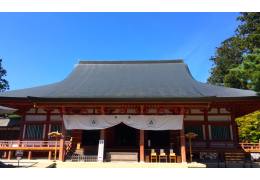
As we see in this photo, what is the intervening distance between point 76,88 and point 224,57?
30.9m

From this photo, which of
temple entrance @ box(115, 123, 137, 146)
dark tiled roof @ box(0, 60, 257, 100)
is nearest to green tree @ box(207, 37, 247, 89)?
dark tiled roof @ box(0, 60, 257, 100)

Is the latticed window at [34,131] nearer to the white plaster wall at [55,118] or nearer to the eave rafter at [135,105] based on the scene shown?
the white plaster wall at [55,118]

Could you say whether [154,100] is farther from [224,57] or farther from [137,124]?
[224,57]

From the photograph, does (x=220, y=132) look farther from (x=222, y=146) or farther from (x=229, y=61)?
(x=229, y=61)

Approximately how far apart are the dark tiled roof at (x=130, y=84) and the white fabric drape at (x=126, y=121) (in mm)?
1547

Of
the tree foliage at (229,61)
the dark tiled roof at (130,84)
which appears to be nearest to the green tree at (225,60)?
the tree foliage at (229,61)

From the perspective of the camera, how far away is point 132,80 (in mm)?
15539

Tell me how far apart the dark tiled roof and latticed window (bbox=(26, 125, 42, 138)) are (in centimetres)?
282

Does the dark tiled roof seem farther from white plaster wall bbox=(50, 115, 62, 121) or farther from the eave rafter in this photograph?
white plaster wall bbox=(50, 115, 62, 121)

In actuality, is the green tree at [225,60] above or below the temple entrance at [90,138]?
above

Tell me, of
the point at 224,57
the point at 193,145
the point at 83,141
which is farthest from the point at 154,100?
the point at 224,57

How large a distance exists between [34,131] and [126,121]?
775 centimetres

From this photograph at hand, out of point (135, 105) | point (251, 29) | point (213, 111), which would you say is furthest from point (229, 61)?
point (135, 105)

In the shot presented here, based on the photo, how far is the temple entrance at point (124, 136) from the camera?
15262 mm
